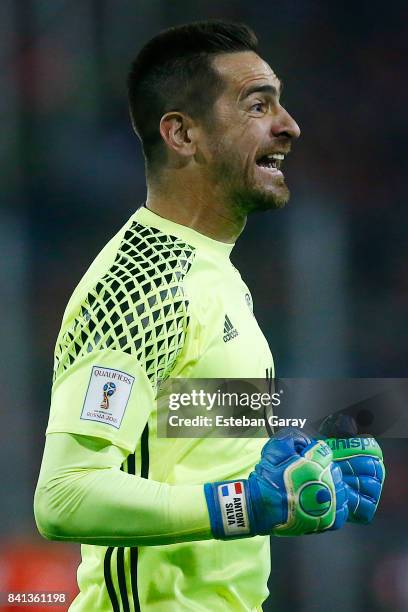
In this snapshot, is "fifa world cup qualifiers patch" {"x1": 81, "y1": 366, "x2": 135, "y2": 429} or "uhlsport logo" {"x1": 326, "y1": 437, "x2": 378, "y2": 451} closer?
"fifa world cup qualifiers patch" {"x1": 81, "y1": 366, "x2": 135, "y2": 429}

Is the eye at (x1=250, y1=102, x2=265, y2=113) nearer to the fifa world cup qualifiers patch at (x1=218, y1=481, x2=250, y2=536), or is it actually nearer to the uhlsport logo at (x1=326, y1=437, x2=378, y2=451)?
the uhlsport logo at (x1=326, y1=437, x2=378, y2=451)

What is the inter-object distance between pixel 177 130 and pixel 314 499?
692 mm

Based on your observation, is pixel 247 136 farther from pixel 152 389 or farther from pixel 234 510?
pixel 234 510

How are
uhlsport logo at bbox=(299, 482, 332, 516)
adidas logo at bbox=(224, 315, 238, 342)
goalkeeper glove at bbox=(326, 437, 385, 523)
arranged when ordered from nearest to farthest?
1. uhlsport logo at bbox=(299, 482, 332, 516)
2. adidas logo at bbox=(224, 315, 238, 342)
3. goalkeeper glove at bbox=(326, 437, 385, 523)

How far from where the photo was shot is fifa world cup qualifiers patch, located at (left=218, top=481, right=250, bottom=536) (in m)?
1.39

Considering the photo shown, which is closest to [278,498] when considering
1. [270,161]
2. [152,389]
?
[152,389]

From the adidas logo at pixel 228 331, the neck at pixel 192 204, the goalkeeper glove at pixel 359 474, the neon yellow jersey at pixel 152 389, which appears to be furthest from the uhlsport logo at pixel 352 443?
the neck at pixel 192 204

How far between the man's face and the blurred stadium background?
1.57m

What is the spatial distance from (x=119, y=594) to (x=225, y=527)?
0.23 metres

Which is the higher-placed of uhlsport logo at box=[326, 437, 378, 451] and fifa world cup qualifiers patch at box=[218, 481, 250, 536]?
uhlsport logo at box=[326, 437, 378, 451]

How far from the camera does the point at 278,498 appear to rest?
4.52 ft

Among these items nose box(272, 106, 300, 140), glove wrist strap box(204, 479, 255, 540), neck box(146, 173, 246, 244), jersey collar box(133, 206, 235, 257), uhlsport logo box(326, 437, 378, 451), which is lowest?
glove wrist strap box(204, 479, 255, 540)

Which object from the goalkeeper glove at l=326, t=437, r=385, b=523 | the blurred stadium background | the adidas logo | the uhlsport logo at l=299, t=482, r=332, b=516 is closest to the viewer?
the uhlsport logo at l=299, t=482, r=332, b=516

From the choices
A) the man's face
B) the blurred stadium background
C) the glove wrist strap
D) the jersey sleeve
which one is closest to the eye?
the man's face
